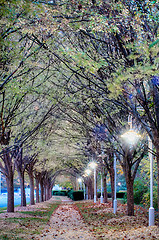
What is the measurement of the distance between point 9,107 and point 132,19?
24.7 ft

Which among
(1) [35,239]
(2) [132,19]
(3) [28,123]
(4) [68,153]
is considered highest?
(2) [132,19]

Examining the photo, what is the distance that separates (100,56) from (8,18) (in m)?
4.37

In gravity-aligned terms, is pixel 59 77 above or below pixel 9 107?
above

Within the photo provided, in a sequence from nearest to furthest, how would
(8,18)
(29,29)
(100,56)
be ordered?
(8,18) → (29,29) → (100,56)

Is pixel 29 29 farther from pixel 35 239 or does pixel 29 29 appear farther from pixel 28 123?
pixel 28 123

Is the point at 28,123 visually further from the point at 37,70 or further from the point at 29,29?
the point at 29,29

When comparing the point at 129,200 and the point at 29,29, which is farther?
the point at 129,200

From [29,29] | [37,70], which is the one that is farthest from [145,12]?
[37,70]

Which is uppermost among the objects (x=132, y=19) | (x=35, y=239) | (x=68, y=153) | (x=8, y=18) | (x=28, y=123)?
(x=132, y=19)

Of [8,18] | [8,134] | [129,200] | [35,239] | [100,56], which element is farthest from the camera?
[8,134]

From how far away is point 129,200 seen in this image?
46.7 ft

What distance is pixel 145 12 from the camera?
8500 mm

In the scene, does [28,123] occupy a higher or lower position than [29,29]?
lower

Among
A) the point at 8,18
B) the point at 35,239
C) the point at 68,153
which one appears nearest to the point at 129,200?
the point at 35,239
